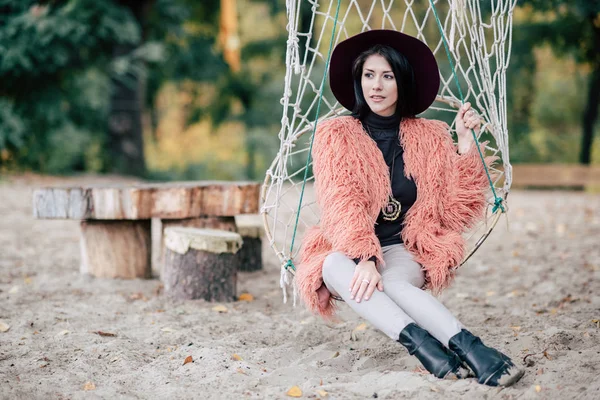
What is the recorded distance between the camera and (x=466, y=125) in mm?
2314

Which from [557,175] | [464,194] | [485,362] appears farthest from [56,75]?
[485,362]

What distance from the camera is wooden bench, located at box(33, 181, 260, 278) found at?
310 centimetres

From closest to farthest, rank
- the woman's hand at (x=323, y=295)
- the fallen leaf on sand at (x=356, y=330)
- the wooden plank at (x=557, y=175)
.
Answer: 1. the woman's hand at (x=323, y=295)
2. the fallen leaf on sand at (x=356, y=330)
3. the wooden plank at (x=557, y=175)

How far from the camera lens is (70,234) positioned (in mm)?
4973

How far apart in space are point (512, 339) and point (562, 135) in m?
11.4

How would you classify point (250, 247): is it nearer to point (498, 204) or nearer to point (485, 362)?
point (498, 204)

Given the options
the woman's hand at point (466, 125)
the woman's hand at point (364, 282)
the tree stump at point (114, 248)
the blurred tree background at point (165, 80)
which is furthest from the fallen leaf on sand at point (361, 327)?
the blurred tree background at point (165, 80)

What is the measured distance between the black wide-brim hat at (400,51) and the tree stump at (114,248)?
1446 millimetres

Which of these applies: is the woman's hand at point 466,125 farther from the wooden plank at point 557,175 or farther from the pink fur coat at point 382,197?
the wooden plank at point 557,175

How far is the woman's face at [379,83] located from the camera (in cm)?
227

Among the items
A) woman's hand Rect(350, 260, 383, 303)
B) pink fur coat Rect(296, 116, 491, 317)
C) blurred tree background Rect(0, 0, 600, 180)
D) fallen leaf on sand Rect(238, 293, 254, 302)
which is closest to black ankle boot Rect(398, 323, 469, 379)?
woman's hand Rect(350, 260, 383, 303)

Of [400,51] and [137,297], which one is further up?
[400,51]

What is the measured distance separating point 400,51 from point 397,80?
12 centimetres

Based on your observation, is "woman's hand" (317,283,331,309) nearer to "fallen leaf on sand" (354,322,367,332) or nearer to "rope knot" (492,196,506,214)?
"fallen leaf on sand" (354,322,367,332)
